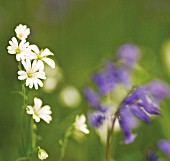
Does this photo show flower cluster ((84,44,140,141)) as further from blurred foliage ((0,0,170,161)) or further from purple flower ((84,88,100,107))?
blurred foliage ((0,0,170,161))

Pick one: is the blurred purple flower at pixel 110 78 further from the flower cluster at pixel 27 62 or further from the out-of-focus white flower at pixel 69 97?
the flower cluster at pixel 27 62

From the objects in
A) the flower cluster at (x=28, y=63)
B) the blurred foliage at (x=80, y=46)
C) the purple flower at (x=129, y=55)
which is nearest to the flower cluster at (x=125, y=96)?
the purple flower at (x=129, y=55)

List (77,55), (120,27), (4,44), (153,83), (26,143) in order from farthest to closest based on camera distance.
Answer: (120,27), (77,55), (4,44), (153,83), (26,143)

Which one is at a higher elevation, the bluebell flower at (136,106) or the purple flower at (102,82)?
the purple flower at (102,82)

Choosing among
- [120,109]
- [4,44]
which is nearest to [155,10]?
[4,44]

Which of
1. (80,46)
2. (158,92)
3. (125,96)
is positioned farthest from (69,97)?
(80,46)

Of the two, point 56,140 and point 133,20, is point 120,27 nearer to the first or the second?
point 133,20

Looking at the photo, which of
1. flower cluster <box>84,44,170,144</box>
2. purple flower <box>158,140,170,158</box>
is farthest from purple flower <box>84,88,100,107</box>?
purple flower <box>158,140,170,158</box>
